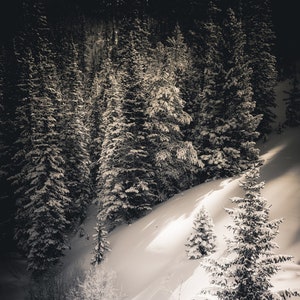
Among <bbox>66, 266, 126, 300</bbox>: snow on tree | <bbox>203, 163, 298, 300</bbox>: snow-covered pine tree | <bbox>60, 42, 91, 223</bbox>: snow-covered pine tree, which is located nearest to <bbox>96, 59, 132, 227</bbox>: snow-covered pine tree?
<bbox>66, 266, 126, 300</bbox>: snow on tree

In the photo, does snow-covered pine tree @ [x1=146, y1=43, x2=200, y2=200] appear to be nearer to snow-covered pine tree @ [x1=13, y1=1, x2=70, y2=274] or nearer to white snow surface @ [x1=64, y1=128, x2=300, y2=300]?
white snow surface @ [x1=64, y1=128, x2=300, y2=300]

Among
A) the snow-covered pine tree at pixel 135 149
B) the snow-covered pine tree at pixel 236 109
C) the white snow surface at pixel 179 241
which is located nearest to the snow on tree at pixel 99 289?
the white snow surface at pixel 179 241

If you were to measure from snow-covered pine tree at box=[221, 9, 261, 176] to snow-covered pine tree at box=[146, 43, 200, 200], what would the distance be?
293 centimetres

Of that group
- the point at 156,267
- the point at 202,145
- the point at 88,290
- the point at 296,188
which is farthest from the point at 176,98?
the point at 88,290

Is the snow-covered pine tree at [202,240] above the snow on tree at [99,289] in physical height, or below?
above

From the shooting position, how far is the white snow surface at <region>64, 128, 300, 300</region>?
13041mm

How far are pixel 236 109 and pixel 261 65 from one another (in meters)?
9.77

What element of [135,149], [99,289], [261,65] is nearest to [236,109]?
[135,149]

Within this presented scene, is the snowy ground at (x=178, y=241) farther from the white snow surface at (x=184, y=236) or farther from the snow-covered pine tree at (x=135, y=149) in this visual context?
the snow-covered pine tree at (x=135, y=149)

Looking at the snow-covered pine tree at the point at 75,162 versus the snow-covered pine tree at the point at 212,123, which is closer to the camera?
the snow-covered pine tree at the point at 212,123

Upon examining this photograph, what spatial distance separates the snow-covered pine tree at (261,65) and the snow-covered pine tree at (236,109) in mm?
5957

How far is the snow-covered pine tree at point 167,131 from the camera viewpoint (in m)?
23.9

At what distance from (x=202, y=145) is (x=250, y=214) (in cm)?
1849

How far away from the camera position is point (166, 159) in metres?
24.7
